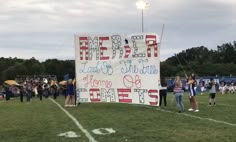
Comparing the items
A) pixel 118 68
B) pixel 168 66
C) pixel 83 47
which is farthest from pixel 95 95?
pixel 168 66

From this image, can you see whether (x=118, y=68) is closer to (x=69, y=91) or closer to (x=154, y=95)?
(x=154, y=95)

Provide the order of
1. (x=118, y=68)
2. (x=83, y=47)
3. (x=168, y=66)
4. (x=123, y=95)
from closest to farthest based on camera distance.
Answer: (x=123, y=95), (x=118, y=68), (x=83, y=47), (x=168, y=66)

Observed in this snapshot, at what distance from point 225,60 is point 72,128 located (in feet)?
507

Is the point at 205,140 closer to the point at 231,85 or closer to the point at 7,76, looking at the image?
the point at 231,85

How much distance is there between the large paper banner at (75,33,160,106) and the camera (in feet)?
79.8

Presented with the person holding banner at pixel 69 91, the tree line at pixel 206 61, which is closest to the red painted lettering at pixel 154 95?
the person holding banner at pixel 69 91

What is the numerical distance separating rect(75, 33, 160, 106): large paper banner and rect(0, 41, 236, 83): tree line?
3538 inches

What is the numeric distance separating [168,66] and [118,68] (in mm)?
114371

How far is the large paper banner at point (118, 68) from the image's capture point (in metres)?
24.3

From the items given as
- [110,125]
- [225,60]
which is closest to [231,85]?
[110,125]

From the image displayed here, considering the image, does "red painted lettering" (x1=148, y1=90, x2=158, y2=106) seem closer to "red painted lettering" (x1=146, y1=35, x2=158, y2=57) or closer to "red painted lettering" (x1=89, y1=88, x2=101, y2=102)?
"red painted lettering" (x1=146, y1=35, x2=158, y2=57)

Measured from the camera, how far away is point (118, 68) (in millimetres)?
25500

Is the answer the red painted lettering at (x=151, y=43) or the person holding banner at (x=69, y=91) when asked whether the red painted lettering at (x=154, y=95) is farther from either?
the person holding banner at (x=69, y=91)

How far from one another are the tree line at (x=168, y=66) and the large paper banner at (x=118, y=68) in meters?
89.9
